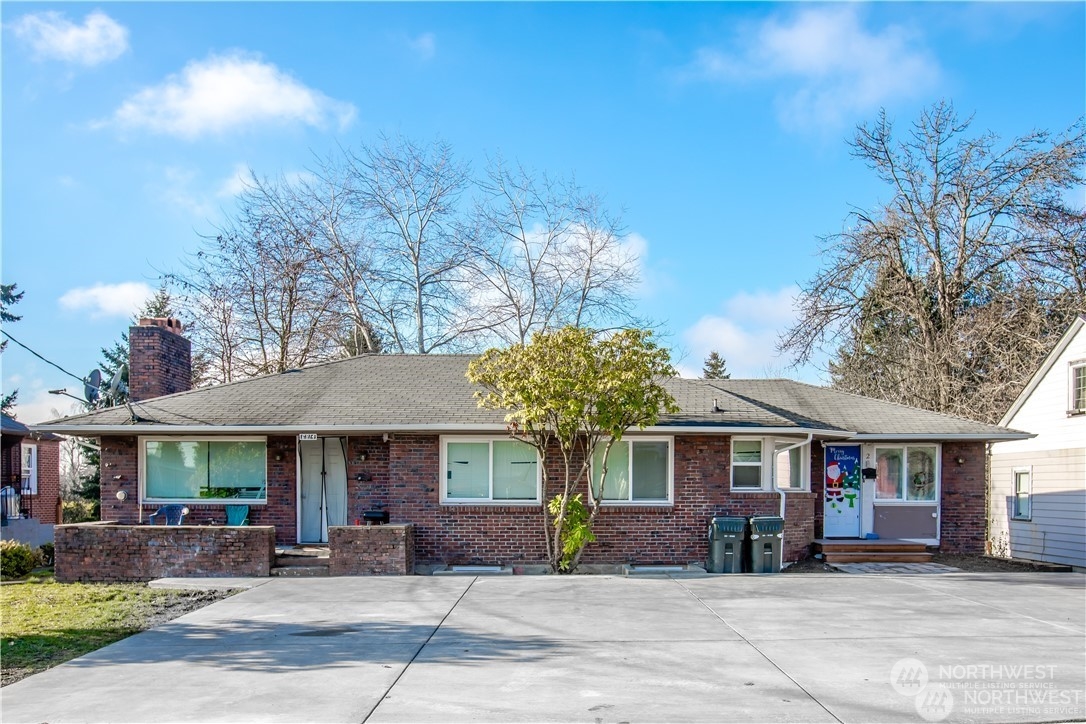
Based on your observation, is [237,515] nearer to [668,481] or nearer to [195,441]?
[195,441]

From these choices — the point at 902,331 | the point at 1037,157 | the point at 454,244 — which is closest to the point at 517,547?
the point at 454,244

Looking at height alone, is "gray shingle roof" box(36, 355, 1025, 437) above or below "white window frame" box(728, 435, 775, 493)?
above

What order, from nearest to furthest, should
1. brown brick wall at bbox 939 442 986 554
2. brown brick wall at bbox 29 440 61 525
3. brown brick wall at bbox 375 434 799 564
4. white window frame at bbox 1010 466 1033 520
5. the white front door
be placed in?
brown brick wall at bbox 375 434 799 564 → brown brick wall at bbox 939 442 986 554 → the white front door → white window frame at bbox 1010 466 1033 520 → brown brick wall at bbox 29 440 61 525

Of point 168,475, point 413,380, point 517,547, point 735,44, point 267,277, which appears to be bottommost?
point 517,547

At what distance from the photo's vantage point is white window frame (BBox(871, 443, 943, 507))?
17.1m

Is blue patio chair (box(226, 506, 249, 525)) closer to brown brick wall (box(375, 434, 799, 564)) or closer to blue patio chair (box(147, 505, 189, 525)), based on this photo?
blue patio chair (box(147, 505, 189, 525))

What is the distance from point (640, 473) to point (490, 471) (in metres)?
2.68

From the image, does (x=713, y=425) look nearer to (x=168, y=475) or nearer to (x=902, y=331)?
(x=168, y=475)

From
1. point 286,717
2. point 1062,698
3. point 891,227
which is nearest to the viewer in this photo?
point 286,717

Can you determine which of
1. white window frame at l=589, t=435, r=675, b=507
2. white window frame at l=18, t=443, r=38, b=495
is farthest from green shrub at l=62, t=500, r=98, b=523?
white window frame at l=589, t=435, r=675, b=507

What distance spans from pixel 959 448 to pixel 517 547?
372 inches

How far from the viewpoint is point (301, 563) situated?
44.9 feet

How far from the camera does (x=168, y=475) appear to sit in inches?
603

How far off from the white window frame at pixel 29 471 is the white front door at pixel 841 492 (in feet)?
78.3
